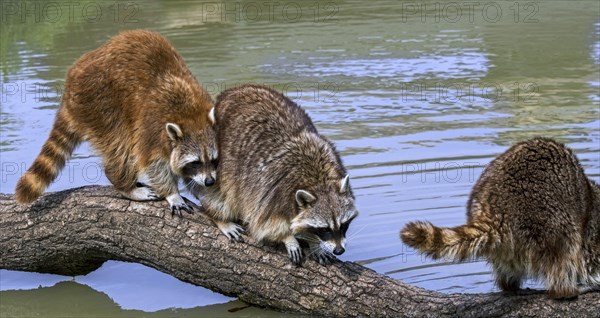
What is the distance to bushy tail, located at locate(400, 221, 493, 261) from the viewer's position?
541cm

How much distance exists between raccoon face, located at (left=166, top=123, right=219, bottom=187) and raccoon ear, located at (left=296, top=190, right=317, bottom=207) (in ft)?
2.53

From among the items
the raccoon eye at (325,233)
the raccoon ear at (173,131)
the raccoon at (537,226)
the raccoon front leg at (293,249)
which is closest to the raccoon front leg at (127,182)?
the raccoon ear at (173,131)

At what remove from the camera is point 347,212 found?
21.2 ft

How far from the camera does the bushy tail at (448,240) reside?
5.41 metres

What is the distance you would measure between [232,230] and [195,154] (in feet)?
1.86

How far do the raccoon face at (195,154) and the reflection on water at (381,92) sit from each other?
36.4 inches

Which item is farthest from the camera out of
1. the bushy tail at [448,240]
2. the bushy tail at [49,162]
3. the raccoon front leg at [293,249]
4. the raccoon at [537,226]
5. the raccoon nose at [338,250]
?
the bushy tail at [49,162]

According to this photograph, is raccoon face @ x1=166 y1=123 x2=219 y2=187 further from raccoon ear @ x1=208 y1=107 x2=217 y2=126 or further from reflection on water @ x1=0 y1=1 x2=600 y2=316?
reflection on water @ x1=0 y1=1 x2=600 y2=316

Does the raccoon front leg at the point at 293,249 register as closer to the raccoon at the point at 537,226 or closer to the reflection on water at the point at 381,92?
the reflection on water at the point at 381,92

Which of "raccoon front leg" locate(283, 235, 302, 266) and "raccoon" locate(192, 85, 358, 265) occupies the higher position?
"raccoon" locate(192, 85, 358, 265)

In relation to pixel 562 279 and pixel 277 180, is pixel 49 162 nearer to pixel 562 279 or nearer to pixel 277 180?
pixel 277 180

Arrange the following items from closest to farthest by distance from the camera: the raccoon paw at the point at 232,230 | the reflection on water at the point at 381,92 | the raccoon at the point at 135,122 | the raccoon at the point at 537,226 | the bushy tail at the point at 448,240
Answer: the bushy tail at the point at 448,240
the raccoon at the point at 537,226
the raccoon paw at the point at 232,230
the raccoon at the point at 135,122
the reflection on water at the point at 381,92

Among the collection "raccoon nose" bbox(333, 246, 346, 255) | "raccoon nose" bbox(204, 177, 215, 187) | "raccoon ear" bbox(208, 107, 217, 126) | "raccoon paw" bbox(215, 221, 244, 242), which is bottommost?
"raccoon paw" bbox(215, 221, 244, 242)

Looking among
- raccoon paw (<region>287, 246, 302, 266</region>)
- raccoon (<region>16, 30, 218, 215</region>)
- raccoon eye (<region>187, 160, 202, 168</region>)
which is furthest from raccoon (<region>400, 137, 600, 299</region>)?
raccoon (<region>16, 30, 218, 215</region>)
